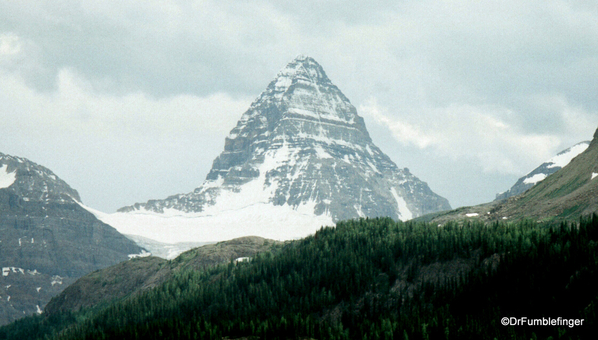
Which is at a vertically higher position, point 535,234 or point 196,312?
point 535,234

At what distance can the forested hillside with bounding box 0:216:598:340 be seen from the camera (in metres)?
117

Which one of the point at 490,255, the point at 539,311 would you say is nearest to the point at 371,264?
the point at 490,255

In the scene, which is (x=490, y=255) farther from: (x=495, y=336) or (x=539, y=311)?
(x=495, y=336)

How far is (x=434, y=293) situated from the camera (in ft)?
519

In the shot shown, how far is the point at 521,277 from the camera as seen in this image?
138375 millimetres

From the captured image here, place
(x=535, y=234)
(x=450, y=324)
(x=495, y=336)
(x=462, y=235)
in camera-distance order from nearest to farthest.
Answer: (x=495, y=336), (x=450, y=324), (x=535, y=234), (x=462, y=235)

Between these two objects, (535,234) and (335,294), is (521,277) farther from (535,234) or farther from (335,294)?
(335,294)

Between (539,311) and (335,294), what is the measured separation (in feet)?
214

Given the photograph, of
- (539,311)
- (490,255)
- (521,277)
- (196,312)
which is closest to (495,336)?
(539,311)

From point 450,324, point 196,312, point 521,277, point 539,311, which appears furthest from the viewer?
point 196,312

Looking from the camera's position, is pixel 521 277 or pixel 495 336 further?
pixel 521 277

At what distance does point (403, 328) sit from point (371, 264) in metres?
68.9

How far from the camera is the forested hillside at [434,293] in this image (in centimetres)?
11725

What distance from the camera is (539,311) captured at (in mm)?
124500
